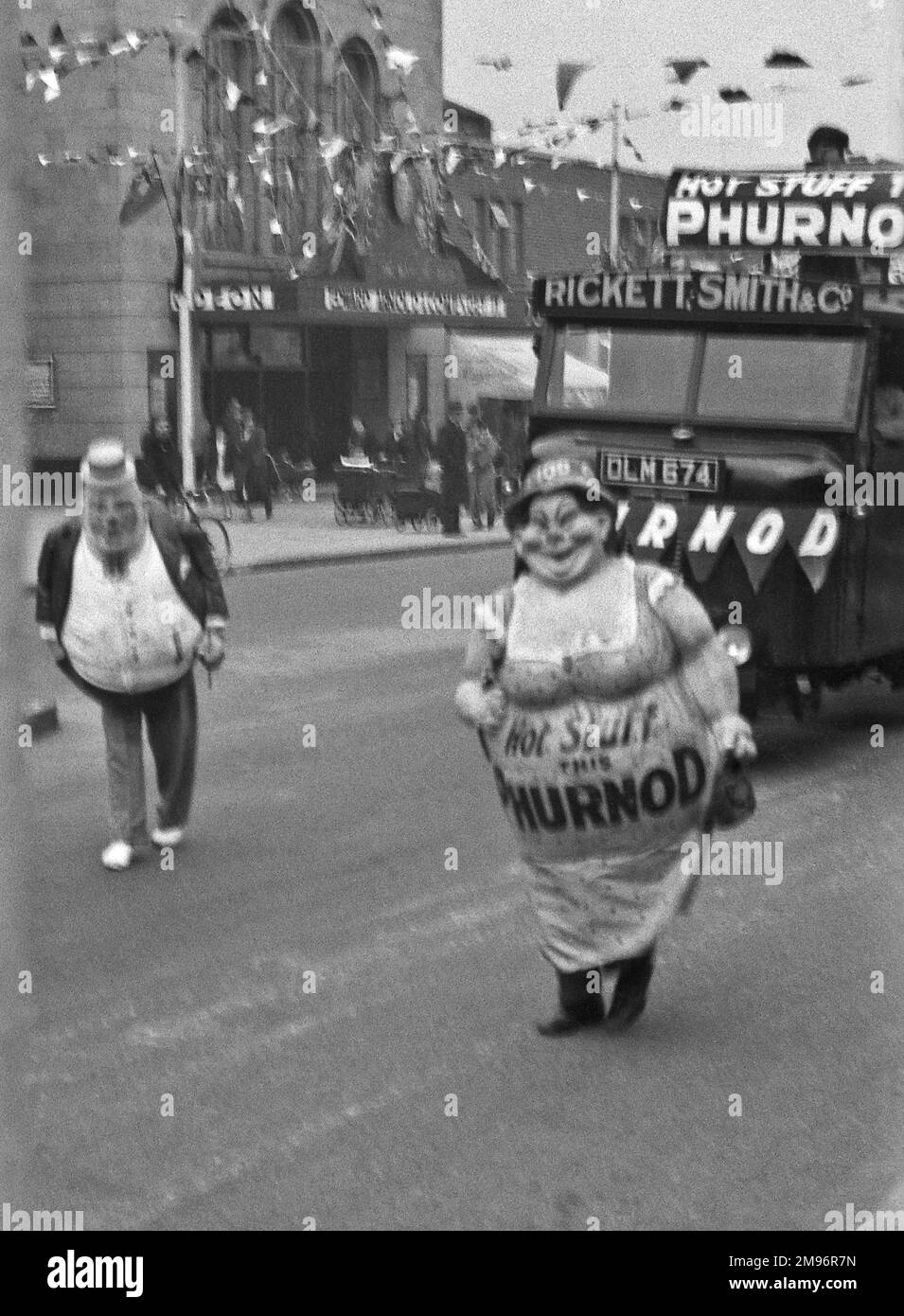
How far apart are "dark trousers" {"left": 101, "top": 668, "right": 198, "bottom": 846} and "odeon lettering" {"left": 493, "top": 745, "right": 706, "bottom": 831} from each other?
9.53ft

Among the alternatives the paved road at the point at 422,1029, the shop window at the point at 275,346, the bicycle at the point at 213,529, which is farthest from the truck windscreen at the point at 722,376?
the shop window at the point at 275,346

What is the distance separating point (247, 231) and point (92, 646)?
1204 inches

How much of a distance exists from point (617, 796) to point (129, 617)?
3.10m

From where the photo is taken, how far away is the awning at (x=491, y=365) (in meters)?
41.9

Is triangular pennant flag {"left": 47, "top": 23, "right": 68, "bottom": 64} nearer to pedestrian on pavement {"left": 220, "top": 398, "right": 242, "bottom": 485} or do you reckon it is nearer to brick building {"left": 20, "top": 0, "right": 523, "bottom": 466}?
brick building {"left": 20, "top": 0, "right": 523, "bottom": 466}

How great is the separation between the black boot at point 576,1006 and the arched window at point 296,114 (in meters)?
32.0

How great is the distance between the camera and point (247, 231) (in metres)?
38.0

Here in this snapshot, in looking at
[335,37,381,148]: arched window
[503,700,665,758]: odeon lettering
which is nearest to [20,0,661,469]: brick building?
[335,37,381,148]: arched window

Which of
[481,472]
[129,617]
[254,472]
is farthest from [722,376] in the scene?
[481,472]

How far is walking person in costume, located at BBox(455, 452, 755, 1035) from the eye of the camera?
5.95 metres

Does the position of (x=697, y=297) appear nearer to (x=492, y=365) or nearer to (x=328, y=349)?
(x=328, y=349)

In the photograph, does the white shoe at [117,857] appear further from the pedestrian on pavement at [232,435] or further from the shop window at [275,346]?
the shop window at [275,346]

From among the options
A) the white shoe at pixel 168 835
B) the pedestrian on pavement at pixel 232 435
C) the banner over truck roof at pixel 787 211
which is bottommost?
the pedestrian on pavement at pixel 232 435
